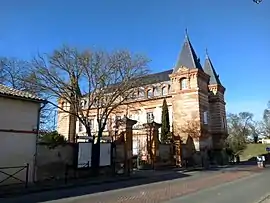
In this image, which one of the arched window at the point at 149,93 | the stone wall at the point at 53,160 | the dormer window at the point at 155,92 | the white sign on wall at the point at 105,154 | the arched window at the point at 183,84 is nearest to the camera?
the stone wall at the point at 53,160

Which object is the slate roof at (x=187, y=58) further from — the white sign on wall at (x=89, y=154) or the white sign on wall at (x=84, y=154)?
the white sign on wall at (x=84, y=154)

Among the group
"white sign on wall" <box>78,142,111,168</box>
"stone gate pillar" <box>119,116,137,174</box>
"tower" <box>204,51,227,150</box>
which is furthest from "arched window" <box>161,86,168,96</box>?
"white sign on wall" <box>78,142,111,168</box>

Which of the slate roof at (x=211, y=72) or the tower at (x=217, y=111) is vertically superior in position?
the slate roof at (x=211, y=72)

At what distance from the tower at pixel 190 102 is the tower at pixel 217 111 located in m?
2.65

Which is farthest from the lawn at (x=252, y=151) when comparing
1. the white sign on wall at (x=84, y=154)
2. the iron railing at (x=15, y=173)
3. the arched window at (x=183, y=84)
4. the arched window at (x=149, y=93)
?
the iron railing at (x=15, y=173)

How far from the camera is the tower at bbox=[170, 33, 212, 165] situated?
43.8 meters

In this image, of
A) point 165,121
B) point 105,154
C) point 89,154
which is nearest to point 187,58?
point 165,121

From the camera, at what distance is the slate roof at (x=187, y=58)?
157 feet

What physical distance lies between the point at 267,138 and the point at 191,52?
1681 inches

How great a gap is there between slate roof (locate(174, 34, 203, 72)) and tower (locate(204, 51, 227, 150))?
5.91m

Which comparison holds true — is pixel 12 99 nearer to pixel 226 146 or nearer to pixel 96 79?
pixel 96 79

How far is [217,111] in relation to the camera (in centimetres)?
5075

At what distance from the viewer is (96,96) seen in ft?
89.9

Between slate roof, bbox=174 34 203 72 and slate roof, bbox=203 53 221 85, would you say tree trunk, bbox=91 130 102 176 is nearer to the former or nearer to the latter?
slate roof, bbox=174 34 203 72
